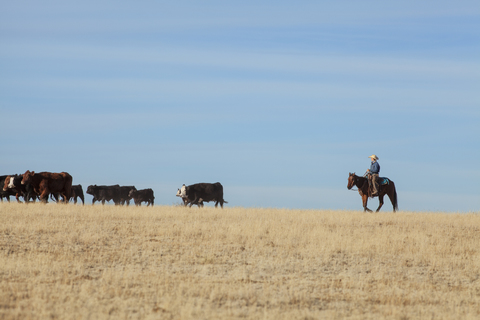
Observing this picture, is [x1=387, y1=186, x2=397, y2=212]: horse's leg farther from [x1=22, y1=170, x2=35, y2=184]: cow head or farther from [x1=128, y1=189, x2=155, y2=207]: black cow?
[x1=22, y1=170, x2=35, y2=184]: cow head

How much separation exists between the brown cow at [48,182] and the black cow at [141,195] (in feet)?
18.8

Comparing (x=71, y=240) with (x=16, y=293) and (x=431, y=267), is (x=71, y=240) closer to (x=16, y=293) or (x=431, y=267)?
(x=16, y=293)

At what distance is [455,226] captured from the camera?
800 inches

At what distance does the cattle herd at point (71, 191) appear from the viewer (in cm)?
2877

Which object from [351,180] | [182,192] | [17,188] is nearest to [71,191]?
[17,188]

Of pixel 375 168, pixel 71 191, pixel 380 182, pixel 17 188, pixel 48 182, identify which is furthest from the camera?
pixel 71 191

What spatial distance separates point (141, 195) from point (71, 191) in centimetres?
453

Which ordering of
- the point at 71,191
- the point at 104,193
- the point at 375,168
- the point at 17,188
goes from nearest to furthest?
1. the point at 375,168
2. the point at 17,188
3. the point at 71,191
4. the point at 104,193

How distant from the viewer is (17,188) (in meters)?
29.4

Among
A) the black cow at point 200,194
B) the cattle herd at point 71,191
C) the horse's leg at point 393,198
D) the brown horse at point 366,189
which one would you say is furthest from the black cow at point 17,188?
the horse's leg at point 393,198

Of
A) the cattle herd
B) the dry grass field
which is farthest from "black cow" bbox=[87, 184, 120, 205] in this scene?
the dry grass field

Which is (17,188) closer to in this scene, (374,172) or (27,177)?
(27,177)

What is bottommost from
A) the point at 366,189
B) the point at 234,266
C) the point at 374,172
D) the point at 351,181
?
the point at 234,266

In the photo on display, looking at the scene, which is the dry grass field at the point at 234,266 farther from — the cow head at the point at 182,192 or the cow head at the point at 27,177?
the cow head at the point at 182,192
